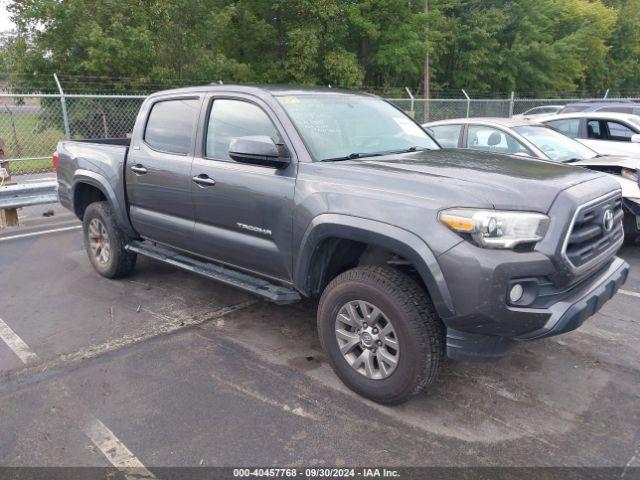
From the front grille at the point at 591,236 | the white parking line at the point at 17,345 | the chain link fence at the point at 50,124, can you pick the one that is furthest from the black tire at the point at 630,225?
the chain link fence at the point at 50,124

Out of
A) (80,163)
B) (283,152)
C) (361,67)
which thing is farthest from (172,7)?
(283,152)

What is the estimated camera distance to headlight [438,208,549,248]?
274 centimetres

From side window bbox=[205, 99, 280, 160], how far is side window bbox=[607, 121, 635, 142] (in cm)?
701

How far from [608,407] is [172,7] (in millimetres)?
18651

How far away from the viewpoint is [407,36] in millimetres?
25703

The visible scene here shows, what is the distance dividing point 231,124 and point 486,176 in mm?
2027

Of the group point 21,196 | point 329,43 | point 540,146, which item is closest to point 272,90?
point 540,146

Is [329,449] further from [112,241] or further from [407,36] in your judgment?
[407,36]

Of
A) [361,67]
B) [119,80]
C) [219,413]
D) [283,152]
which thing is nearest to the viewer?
[219,413]

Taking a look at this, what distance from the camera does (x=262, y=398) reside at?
11.0 ft

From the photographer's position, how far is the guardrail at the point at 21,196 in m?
7.69

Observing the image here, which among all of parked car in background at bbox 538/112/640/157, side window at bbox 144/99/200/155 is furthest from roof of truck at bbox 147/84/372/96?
parked car in background at bbox 538/112/640/157

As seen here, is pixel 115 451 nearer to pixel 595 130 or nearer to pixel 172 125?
pixel 172 125

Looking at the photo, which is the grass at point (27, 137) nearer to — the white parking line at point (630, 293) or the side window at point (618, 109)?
the white parking line at point (630, 293)
